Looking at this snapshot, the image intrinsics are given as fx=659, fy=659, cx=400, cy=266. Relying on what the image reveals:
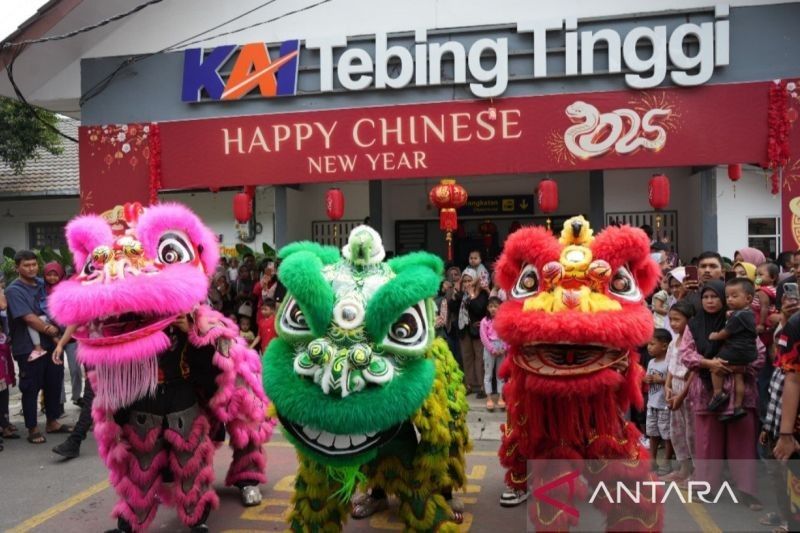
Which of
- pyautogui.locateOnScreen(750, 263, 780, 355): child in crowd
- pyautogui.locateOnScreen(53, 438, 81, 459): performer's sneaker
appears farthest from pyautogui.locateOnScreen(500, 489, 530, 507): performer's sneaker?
pyautogui.locateOnScreen(53, 438, 81, 459): performer's sneaker

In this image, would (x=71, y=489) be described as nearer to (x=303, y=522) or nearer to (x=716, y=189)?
(x=303, y=522)

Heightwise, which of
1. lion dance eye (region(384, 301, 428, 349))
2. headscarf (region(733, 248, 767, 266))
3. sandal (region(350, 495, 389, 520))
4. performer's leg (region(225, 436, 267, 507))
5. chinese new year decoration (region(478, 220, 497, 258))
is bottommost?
sandal (region(350, 495, 389, 520))

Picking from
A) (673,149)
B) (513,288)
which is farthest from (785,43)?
(513,288)

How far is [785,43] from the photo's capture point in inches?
349

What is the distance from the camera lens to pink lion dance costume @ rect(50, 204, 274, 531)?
11.8 feet

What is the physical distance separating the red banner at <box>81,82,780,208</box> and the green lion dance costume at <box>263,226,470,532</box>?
634cm

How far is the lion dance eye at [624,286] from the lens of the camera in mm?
3305

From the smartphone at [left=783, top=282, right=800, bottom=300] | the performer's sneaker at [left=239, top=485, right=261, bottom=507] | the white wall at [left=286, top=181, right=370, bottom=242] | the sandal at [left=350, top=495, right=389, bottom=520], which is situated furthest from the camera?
the white wall at [left=286, top=181, right=370, bottom=242]

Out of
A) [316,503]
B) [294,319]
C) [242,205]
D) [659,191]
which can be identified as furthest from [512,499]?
[242,205]

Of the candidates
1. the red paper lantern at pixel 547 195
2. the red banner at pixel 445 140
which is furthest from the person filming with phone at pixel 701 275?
the red banner at pixel 445 140

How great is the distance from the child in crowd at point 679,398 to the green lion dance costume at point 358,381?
201 centimetres

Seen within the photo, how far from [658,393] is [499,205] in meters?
7.79

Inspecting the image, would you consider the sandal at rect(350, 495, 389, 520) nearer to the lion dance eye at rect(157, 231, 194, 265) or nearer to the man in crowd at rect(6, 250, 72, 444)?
the lion dance eye at rect(157, 231, 194, 265)

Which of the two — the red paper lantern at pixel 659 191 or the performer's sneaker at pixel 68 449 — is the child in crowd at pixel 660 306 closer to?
the red paper lantern at pixel 659 191
